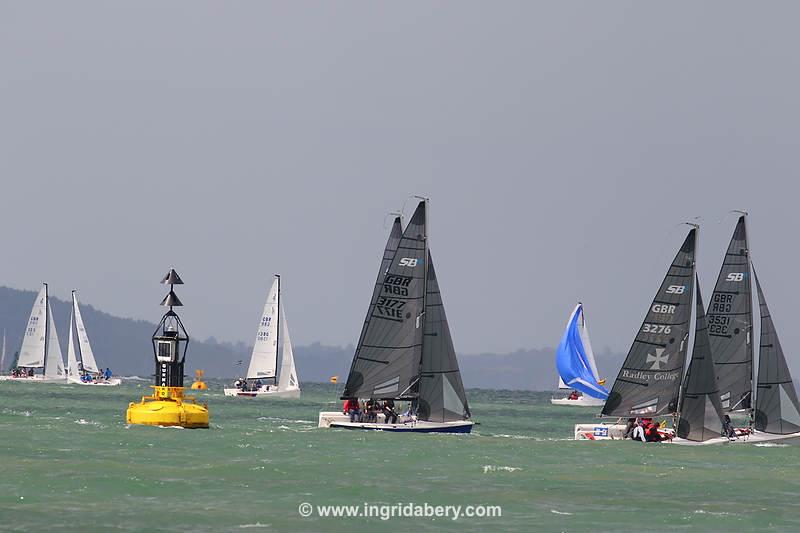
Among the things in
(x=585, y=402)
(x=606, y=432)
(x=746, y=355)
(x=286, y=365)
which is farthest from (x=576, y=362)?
(x=606, y=432)

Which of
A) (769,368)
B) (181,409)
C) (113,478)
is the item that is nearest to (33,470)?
(113,478)

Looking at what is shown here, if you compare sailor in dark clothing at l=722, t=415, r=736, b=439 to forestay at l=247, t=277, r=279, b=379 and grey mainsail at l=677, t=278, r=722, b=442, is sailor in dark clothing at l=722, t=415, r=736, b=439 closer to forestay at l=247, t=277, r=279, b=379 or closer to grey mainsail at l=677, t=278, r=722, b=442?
grey mainsail at l=677, t=278, r=722, b=442

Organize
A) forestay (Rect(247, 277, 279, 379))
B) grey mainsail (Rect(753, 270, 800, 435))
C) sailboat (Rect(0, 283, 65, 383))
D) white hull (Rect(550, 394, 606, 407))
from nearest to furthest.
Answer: grey mainsail (Rect(753, 270, 800, 435)), forestay (Rect(247, 277, 279, 379)), white hull (Rect(550, 394, 606, 407)), sailboat (Rect(0, 283, 65, 383))

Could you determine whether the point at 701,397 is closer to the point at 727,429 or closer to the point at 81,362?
the point at 727,429

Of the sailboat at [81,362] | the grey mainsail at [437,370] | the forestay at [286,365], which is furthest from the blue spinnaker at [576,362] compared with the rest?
the grey mainsail at [437,370]

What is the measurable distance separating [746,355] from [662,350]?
6.02 meters

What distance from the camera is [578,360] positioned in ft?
509

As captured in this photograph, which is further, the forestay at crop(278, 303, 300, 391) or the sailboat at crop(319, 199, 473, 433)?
the forestay at crop(278, 303, 300, 391)

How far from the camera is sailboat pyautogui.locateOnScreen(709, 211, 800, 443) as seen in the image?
234 ft

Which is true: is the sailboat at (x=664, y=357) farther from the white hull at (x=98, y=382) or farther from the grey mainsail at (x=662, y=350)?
the white hull at (x=98, y=382)

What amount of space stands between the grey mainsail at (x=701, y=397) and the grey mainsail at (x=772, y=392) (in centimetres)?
511

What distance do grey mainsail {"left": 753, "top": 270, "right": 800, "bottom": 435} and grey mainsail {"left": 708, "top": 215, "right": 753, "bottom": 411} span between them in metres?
1.19

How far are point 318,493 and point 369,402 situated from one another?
2624 centimetres

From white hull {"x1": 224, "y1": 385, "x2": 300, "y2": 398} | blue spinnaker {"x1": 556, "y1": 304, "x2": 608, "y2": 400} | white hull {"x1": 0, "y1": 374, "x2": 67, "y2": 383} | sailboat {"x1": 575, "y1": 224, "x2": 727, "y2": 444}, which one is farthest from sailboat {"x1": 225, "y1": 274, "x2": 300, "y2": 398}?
sailboat {"x1": 575, "y1": 224, "x2": 727, "y2": 444}
